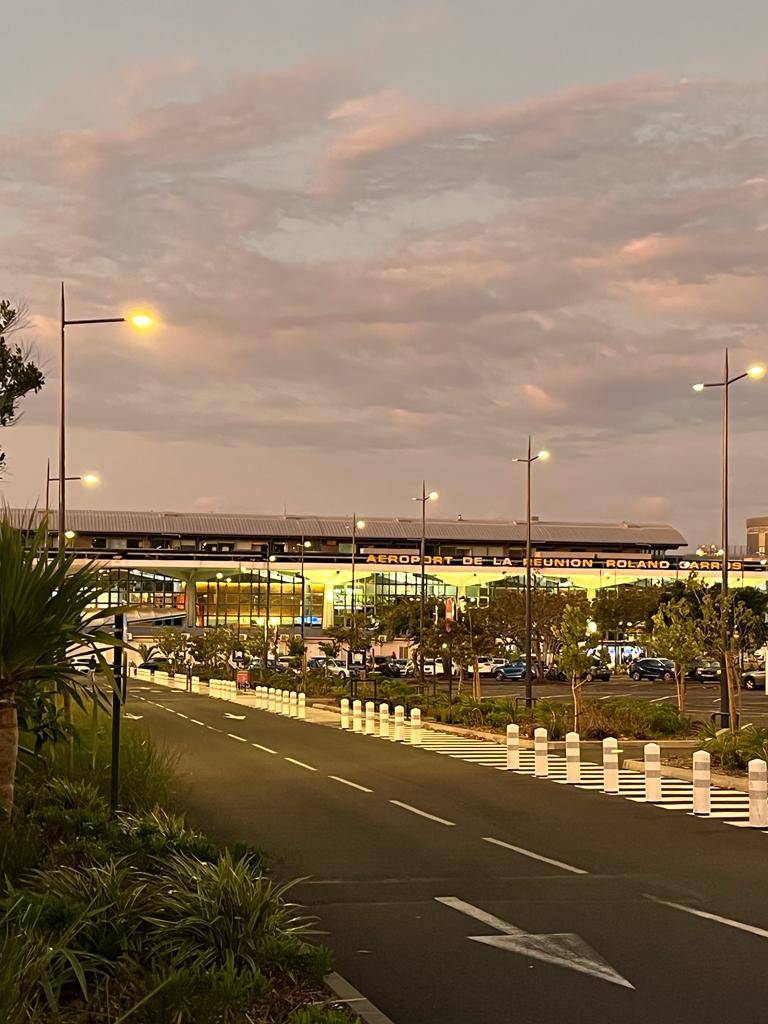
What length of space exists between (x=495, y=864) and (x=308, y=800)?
704cm

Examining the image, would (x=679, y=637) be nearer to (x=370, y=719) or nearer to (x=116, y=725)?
(x=370, y=719)

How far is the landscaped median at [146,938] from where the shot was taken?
7336 millimetres

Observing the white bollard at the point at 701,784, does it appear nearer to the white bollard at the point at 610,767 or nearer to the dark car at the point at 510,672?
the white bollard at the point at 610,767

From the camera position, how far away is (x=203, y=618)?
450ft

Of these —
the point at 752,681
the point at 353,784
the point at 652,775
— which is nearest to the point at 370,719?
the point at 353,784

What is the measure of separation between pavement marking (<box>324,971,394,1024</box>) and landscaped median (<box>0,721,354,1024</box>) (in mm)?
97

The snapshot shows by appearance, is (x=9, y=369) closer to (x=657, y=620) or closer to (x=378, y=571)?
(x=657, y=620)

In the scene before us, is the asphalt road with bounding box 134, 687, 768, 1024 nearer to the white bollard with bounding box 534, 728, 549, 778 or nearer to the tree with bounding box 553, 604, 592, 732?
the white bollard with bounding box 534, 728, 549, 778

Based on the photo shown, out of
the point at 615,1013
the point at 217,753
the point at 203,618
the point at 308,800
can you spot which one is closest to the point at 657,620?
the point at 217,753

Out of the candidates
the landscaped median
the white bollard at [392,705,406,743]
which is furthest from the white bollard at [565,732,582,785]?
the landscaped median

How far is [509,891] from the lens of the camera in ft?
44.5

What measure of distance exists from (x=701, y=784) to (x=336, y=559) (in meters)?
107

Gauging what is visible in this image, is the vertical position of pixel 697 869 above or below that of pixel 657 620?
below

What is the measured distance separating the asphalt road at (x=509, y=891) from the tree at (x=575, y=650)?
10323 millimetres
